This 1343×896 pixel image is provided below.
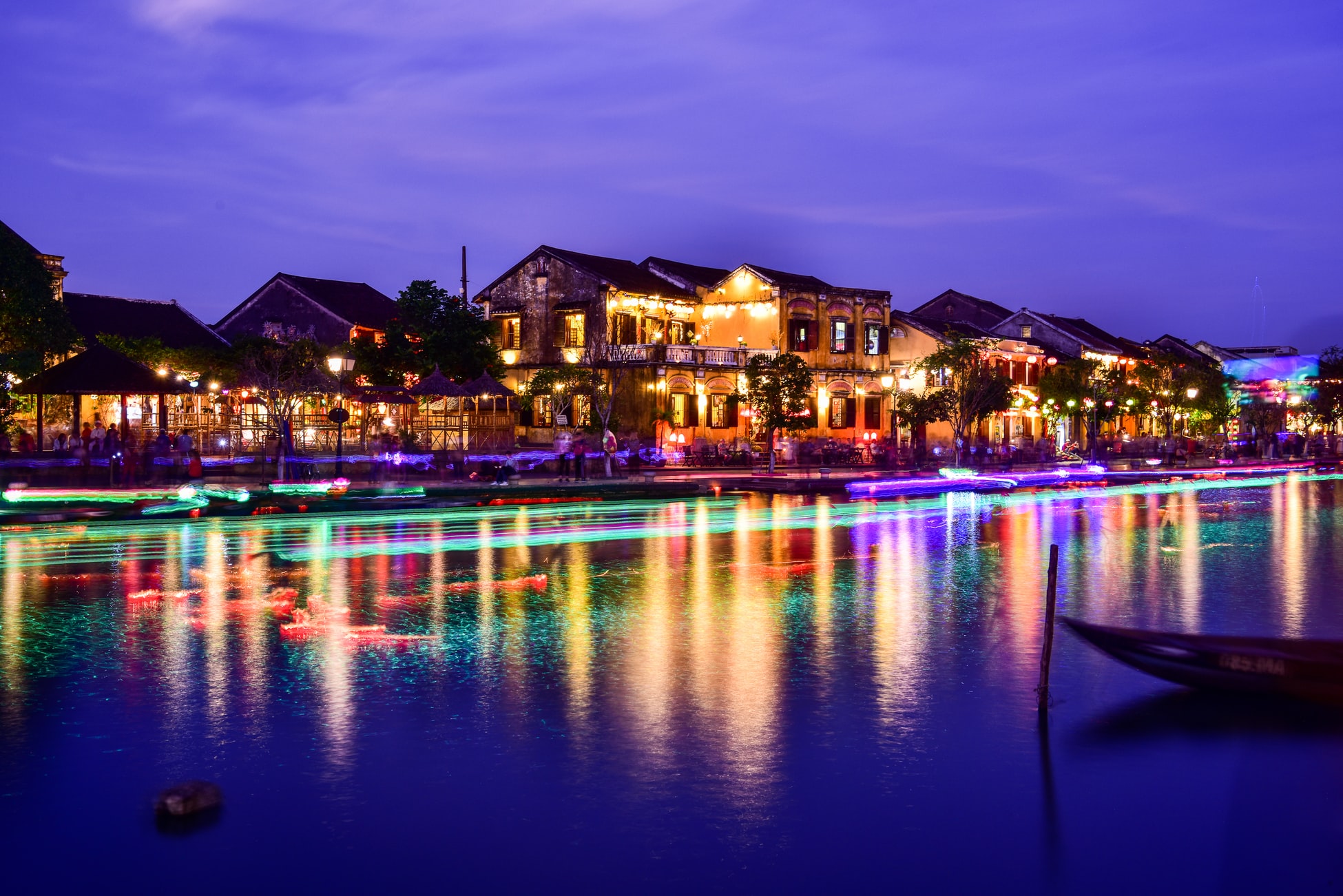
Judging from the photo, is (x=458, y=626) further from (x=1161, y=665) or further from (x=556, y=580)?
(x=1161, y=665)

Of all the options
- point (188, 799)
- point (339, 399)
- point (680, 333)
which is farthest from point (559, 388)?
point (188, 799)

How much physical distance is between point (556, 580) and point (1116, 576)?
6.88 m

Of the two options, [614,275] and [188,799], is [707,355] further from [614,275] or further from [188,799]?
[188,799]

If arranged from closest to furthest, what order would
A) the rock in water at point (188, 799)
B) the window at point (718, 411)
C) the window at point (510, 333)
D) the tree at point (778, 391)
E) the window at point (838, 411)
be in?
the rock in water at point (188, 799), the tree at point (778, 391), the window at point (718, 411), the window at point (510, 333), the window at point (838, 411)

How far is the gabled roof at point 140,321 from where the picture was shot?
53.0 m

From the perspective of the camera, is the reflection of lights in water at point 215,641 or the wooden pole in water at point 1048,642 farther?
the wooden pole in water at point 1048,642

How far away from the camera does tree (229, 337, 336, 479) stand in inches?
1478

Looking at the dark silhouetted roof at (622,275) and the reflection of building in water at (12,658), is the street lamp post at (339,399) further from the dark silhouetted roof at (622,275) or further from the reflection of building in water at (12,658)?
the reflection of building in water at (12,658)

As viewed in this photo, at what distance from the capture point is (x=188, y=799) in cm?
623

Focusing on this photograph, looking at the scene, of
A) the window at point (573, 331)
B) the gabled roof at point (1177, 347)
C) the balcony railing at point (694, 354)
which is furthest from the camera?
the gabled roof at point (1177, 347)

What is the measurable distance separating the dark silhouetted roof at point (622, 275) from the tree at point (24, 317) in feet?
72.2

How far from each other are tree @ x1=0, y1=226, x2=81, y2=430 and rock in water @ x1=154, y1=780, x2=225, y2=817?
29.2 metres

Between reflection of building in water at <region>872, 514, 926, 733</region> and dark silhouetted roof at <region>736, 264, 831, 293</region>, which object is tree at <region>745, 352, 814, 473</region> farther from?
reflection of building in water at <region>872, 514, 926, 733</region>

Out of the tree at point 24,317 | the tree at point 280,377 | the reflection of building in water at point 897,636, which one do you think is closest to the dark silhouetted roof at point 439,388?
the tree at point 280,377
